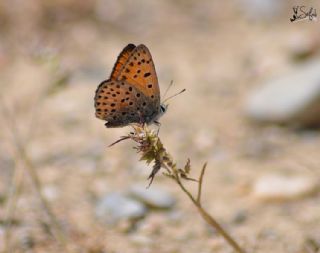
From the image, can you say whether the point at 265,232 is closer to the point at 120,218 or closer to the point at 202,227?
the point at 202,227

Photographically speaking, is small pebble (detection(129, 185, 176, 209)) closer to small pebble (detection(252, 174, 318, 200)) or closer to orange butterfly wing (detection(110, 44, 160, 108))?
small pebble (detection(252, 174, 318, 200))

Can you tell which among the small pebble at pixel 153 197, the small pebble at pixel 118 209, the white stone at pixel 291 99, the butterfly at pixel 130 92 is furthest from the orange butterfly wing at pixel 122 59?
the white stone at pixel 291 99

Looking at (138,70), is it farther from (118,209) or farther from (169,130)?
(169,130)

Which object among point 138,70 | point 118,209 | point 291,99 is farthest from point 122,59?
point 291,99

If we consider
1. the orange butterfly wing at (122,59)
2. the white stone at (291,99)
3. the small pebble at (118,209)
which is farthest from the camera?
the white stone at (291,99)

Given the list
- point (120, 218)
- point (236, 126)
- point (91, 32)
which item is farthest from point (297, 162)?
point (91, 32)

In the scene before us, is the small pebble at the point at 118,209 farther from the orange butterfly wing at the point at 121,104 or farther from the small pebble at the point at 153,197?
the orange butterfly wing at the point at 121,104

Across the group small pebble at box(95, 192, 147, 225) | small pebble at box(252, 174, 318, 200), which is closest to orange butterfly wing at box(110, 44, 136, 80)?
small pebble at box(95, 192, 147, 225)
